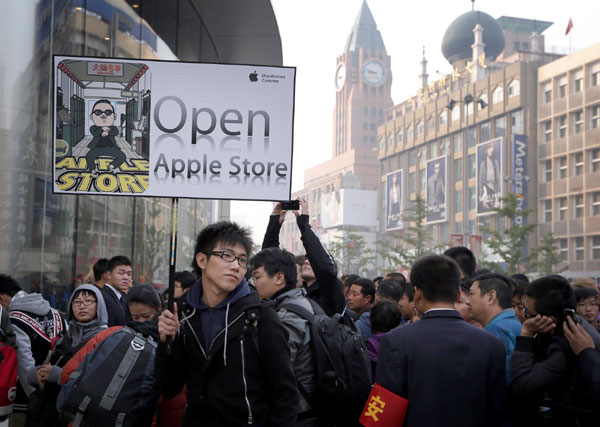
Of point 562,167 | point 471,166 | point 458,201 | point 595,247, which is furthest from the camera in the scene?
point 458,201

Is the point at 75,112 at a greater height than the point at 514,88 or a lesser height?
lesser

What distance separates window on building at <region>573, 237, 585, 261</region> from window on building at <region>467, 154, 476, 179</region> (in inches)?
628

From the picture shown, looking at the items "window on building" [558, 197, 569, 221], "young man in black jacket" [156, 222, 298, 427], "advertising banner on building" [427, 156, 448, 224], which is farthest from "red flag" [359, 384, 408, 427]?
"advertising banner on building" [427, 156, 448, 224]

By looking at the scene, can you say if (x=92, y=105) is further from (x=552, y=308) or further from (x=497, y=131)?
(x=497, y=131)

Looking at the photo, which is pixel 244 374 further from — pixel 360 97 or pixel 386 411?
pixel 360 97

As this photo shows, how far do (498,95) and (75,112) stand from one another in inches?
2613

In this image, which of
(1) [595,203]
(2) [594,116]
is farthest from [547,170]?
(2) [594,116]

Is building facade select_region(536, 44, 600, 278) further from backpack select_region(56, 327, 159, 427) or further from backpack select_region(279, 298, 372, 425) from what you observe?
backpack select_region(56, 327, 159, 427)

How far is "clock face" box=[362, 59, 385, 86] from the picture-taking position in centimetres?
14400

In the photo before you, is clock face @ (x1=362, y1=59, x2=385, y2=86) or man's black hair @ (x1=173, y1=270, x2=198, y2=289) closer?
man's black hair @ (x1=173, y1=270, x2=198, y2=289)

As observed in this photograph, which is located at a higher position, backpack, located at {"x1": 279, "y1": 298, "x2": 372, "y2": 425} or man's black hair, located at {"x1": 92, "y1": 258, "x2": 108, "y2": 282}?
man's black hair, located at {"x1": 92, "y1": 258, "x2": 108, "y2": 282}

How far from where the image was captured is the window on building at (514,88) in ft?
208

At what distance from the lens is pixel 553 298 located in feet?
12.2

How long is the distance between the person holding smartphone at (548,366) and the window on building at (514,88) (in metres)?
63.0
